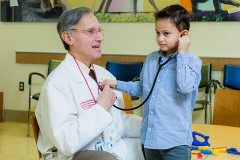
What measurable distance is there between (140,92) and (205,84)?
2694 millimetres

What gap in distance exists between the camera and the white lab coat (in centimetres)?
158

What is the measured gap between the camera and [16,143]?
4.36 metres

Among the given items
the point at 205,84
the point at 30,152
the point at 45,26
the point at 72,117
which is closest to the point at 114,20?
the point at 45,26

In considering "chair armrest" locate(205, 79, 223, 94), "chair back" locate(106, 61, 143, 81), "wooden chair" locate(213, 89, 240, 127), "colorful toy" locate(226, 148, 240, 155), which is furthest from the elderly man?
"chair back" locate(106, 61, 143, 81)

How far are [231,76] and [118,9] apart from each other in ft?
5.58

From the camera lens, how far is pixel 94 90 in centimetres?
184

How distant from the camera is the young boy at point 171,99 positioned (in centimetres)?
168

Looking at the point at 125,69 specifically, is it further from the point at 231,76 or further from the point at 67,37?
the point at 67,37

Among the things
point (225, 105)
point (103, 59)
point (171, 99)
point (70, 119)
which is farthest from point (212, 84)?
point (70, 119)

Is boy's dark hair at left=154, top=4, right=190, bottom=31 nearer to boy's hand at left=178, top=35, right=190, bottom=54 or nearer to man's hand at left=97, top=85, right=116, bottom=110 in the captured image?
boy's hand at left=178, top=35, right=190, bottom=54

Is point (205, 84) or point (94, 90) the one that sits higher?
point (94, 90)

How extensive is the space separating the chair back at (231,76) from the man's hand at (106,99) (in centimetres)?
293

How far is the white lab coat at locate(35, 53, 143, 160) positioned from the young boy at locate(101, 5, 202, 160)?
195 mm

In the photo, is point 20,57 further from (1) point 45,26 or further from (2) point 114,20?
(2) point 114,20
